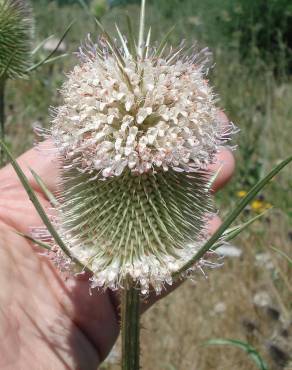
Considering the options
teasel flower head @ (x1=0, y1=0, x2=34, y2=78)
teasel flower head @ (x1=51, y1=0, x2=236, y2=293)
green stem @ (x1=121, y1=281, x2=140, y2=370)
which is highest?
teasel flower head @ (x1=0, y1=0, x2=34, y2=78)

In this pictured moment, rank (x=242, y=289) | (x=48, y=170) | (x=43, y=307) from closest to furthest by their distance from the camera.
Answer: (x=43, y=307) < (x=48, y=170) < (x=242, y=289)

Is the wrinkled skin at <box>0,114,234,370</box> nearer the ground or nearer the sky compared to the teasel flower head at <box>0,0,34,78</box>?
nearer the ground

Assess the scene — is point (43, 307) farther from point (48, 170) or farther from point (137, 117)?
point (137, 117)

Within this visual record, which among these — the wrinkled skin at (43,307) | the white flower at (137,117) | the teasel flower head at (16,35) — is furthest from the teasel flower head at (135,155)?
the teasel flower head at (16,35)

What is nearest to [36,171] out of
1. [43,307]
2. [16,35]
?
[43,307]

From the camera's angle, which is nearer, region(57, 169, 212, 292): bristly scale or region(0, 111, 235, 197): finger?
region(57, 169, 212, 292): bristly scale

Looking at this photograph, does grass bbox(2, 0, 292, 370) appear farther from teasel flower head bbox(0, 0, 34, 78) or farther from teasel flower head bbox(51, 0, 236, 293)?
teasel flower head bbox(51, 0, 236, 293)

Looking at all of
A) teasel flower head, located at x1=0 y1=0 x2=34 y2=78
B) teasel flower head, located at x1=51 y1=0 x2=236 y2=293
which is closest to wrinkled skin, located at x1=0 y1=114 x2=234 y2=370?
teasel flower head, located at x1=51 y1=0 x2=236 y2=293

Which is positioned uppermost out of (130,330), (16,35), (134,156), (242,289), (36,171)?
(16,35)
